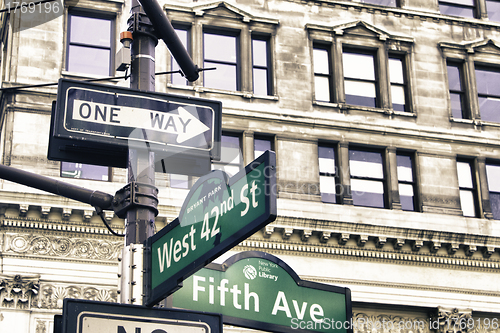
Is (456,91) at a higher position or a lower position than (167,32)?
higher

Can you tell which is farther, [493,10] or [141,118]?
[493,10]

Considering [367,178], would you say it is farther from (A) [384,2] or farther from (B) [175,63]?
(B) [175,63]

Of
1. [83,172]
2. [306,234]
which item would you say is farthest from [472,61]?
[83,172]

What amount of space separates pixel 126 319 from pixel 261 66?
2097cm

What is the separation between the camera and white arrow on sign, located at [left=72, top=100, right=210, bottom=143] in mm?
5852

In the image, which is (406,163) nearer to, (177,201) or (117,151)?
(177,201)

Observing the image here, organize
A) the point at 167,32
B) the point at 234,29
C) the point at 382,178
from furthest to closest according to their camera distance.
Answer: the point at 234,29 → the point at 382,178 → the point at 167,32

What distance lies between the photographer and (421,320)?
2367 centimetres

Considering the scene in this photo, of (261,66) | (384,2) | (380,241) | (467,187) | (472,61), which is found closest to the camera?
(380,241)

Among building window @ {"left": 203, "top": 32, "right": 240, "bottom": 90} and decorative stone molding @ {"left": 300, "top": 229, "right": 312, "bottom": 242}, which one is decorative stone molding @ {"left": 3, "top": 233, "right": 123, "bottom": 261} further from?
building window @ {"left": 203, "top": 32, "right": 240, "bottom": 90}

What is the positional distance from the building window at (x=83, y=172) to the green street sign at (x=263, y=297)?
16909 mm

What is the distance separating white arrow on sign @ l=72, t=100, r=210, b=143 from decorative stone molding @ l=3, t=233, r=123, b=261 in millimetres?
15710

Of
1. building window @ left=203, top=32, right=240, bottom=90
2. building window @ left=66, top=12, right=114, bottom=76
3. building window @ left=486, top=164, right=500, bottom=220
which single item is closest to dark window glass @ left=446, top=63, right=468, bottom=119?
building window @ left=486, top=164, right=500, bottom=220

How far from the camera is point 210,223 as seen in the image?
451cm
